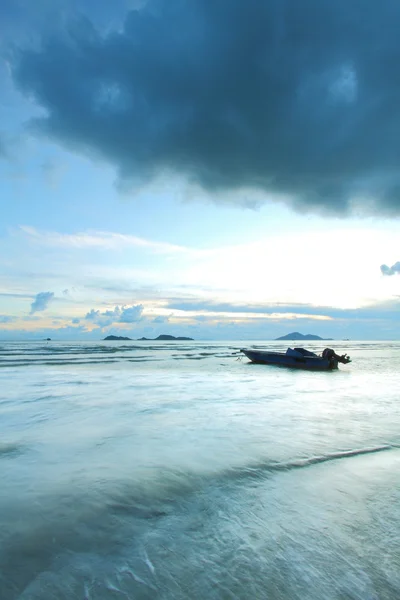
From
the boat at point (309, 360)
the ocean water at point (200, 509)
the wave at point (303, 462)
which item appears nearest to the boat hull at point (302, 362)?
the boat at point (309, 360)

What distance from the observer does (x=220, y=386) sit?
62.1 ft

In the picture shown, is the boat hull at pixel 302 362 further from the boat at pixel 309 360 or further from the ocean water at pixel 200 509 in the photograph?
the ocean water at pixel 200 509

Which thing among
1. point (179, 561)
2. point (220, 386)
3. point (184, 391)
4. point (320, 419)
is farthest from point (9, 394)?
point (179, 561)

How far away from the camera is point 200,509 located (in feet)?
15.2

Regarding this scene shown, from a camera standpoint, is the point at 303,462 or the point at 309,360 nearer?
the point at 303,462

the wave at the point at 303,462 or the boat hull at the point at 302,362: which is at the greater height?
the wave at the point at 303,462

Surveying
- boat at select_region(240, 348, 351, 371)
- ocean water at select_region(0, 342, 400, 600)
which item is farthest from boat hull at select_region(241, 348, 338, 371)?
ocean water at select_region(0, 342, 400, 600)

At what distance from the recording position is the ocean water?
3.15m

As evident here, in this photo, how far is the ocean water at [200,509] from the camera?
10.3 feet

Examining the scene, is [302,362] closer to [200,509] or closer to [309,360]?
[309,360]

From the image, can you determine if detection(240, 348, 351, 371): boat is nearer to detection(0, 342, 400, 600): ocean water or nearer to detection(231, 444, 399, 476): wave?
detection(0, 342, 400, 600): ocean water

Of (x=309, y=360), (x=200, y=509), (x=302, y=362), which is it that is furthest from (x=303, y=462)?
(x=302, y=362)

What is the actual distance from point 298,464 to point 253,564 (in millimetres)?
3273

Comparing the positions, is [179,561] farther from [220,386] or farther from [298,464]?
[220,386]
